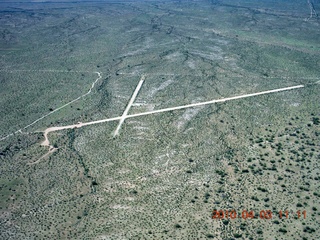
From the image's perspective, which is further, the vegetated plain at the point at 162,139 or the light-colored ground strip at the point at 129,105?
the light-colored ground strip at the point at 129,105

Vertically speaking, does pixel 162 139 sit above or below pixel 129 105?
below

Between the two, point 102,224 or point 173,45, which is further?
point 173,45

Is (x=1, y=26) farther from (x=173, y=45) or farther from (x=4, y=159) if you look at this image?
(x=4, y=159)

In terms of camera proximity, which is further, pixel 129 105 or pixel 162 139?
pixel 129 105

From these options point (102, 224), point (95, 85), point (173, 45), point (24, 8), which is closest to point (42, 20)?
point (24, 8)

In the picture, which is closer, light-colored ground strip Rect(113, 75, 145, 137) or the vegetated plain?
the vegetated plain

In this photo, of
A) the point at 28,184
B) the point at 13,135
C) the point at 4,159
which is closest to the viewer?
the point at 28,184

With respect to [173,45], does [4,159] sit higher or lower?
lower

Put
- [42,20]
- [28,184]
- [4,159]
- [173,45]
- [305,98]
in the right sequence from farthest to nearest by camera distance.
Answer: [42,20], [173,45], [305,98], [4,159], [28,184]
